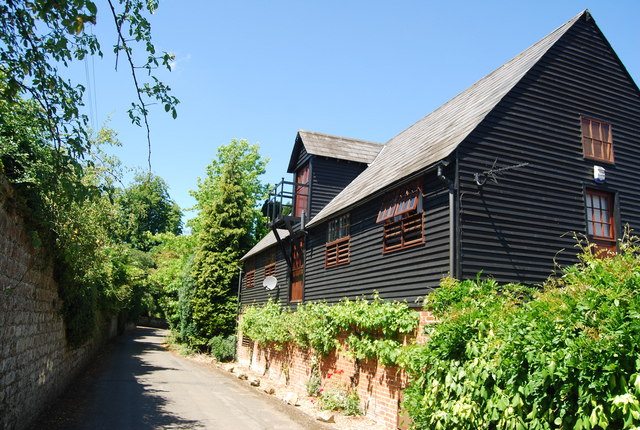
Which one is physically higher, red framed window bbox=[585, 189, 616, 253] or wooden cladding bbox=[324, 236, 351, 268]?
red framed window bbox=[585, 189, 616, 253]

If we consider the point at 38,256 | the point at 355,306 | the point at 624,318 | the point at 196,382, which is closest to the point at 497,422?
the point at 624,318

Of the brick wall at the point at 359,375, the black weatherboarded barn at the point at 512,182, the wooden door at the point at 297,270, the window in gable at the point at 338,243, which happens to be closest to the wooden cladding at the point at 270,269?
the wooden door at the point at 297,270

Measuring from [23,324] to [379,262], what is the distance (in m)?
7.48

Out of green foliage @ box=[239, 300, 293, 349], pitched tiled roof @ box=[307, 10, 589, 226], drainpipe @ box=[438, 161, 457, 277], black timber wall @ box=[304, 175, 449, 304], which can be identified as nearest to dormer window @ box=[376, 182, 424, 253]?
black timber wall @ box=[304, 175, 449, 304]

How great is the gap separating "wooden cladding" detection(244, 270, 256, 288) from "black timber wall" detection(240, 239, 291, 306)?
0.21 m

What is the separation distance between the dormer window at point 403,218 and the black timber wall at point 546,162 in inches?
44.9

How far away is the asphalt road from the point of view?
976cm

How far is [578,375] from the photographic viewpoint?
4.60 m

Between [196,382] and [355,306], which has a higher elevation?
[355,306]

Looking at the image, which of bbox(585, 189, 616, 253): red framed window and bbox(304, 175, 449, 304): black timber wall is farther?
bbox(585, 189, 616, 253): red framed window

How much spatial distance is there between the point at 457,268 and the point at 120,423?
735 cm

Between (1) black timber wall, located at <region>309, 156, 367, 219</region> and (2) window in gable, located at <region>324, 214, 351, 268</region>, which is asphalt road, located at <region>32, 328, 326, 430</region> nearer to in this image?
(2) window in gable, located at <region>324, 214, 351, 268</region>

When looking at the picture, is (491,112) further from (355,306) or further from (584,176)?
(355,306)

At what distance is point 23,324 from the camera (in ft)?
26.6
